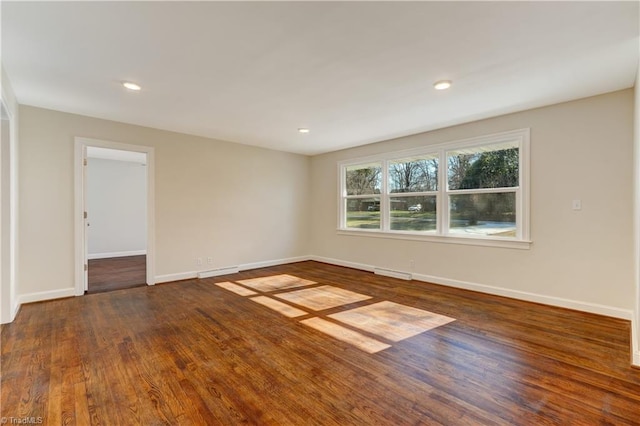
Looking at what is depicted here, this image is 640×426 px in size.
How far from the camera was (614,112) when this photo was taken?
3262 mm

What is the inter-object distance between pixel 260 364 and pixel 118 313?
7.24ft

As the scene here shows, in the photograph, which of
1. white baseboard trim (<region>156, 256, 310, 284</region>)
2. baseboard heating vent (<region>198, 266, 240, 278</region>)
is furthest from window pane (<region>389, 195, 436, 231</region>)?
baseboard heating vent (<region>198, 266, 240, 278</region>)

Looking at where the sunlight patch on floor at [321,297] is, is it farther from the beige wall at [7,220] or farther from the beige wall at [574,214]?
the beige wall at [7,220]

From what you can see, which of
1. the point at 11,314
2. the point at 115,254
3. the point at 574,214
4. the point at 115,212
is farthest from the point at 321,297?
the point at 115,212

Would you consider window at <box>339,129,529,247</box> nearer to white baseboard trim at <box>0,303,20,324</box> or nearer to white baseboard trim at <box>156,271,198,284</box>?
white baseboard trim at <box>156,271,198,284</box>

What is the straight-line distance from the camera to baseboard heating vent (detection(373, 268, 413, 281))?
5105 mm

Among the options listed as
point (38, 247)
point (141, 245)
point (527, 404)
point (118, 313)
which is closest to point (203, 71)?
point (118, 313)

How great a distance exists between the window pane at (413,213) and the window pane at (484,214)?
0.34m

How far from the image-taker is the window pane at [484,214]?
4094mm

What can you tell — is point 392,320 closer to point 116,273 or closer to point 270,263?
point 270,263

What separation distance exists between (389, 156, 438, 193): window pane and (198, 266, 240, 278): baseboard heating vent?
11.0 feet

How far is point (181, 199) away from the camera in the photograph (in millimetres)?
5098

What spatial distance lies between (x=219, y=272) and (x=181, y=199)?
1.49m

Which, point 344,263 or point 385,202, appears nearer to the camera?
point 385,202
